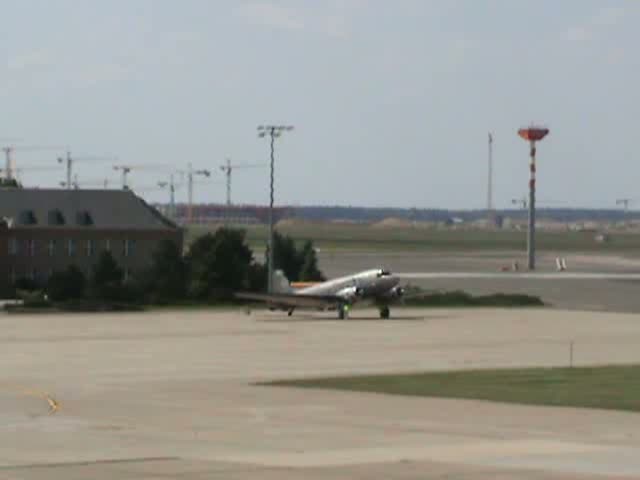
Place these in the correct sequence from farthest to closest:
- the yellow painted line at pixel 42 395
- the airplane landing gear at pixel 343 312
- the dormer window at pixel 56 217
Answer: the dormer window at pixel 56 217 < the airplane landing gear at pixel 343 312 < the yellow painted line at pixel 42 395

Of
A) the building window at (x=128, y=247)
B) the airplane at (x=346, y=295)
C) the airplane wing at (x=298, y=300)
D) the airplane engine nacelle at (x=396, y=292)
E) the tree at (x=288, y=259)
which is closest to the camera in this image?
the airplane at (x=346, y=295)

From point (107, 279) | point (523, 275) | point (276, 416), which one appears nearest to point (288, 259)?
point (107, 279)

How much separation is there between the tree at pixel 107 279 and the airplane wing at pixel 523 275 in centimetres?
3303

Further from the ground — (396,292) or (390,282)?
(390,282)

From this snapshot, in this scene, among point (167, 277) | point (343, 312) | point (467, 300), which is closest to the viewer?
point (343, 312)

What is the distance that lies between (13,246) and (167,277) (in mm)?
17887

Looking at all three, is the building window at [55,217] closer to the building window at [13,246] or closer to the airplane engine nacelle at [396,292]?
the building window at [13,246]

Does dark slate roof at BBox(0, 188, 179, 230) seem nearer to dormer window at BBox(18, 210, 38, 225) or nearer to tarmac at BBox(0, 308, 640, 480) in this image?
dormer window at BBox(18, 210, 38, 225)

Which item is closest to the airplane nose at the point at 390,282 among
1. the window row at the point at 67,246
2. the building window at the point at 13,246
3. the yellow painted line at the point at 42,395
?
the window row at the point at 67,246

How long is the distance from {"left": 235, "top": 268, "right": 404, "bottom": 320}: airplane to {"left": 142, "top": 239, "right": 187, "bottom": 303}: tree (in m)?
19.7

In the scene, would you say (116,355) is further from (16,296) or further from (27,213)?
(27,213)

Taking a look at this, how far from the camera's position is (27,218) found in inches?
5822

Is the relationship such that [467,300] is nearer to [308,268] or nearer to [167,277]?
[308,268]

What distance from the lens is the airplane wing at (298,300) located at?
10211 cm
